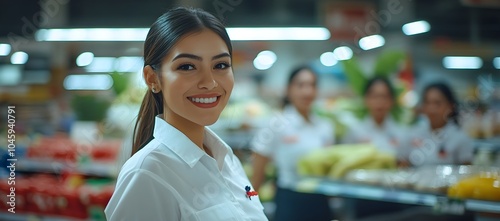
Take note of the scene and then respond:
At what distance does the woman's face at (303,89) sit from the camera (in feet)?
12.6

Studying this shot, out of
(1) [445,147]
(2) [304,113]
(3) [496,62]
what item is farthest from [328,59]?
(1) [445,147]

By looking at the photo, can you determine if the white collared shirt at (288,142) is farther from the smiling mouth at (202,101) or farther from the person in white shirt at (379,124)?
the smiling mouth at (202,101)

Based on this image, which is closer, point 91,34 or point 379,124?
point 379,124

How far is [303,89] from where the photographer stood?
152 inches

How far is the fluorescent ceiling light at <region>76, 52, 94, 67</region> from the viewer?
7816 millimetres

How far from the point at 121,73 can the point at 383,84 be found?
1.86 meters

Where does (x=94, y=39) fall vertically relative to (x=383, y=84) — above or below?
above

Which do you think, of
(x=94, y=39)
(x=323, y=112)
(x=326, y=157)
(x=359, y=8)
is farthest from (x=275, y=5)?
(x=326, y=157)

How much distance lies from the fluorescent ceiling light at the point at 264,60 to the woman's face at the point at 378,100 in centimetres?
525

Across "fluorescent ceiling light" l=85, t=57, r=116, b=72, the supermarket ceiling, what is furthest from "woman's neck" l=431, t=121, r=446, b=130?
"fluorescent ceiling light" l=85, t=57, r=116, b=72

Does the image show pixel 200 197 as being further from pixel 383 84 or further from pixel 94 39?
pixel 94 39

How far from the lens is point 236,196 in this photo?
1412 millimetres

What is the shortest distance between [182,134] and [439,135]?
8.68 ft

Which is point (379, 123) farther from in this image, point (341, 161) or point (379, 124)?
point (341, 161)
